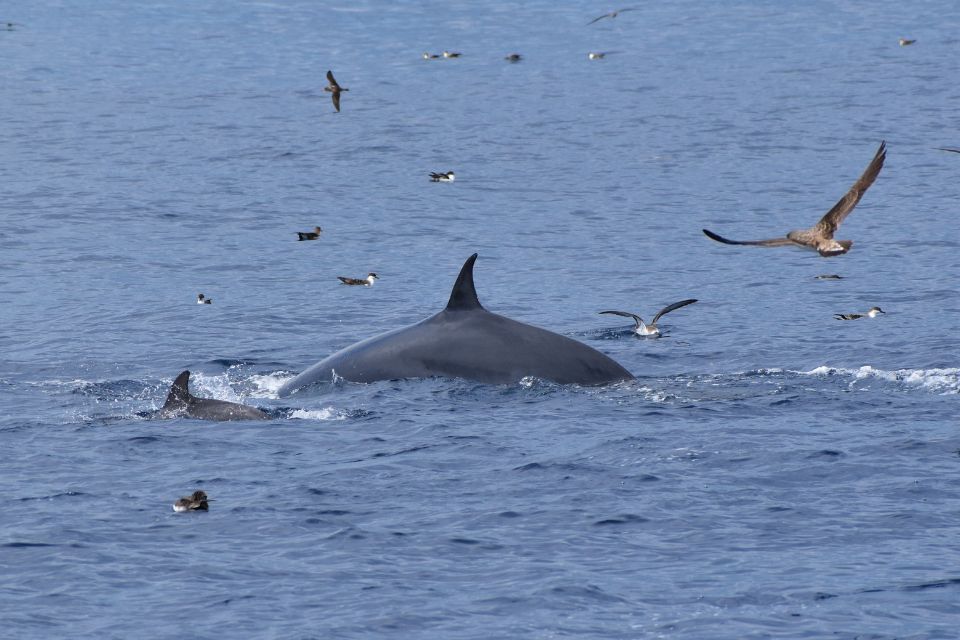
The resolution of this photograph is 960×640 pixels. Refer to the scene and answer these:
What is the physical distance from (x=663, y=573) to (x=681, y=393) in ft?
22.5

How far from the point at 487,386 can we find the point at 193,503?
5.50 meters

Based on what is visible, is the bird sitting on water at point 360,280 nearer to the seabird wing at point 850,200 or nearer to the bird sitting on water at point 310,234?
the bird sitting on water at point 310,234

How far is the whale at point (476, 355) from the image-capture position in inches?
835

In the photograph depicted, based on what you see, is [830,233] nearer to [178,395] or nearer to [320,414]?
[320,414]

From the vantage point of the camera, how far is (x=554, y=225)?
40562mm

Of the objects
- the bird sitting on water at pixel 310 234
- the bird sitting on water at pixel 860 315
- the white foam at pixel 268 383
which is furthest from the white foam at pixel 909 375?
the bird sitting on water at pixel 310 234

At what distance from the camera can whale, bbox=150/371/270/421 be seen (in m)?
20.7

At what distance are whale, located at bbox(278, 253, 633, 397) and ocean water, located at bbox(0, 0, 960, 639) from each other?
0.26m

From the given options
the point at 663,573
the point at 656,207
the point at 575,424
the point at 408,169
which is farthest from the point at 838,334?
the point at 408,169

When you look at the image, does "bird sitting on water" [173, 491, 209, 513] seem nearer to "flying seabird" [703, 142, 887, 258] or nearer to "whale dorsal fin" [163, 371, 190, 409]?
"whale dorsal fin" [163, 371, 190, 409]

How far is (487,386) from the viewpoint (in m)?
21.2

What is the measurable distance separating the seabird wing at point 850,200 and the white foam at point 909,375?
2171 millimetres

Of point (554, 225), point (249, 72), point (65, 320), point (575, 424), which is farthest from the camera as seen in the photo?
point (249, 72)

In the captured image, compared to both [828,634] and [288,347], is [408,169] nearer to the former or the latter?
[288,347]
